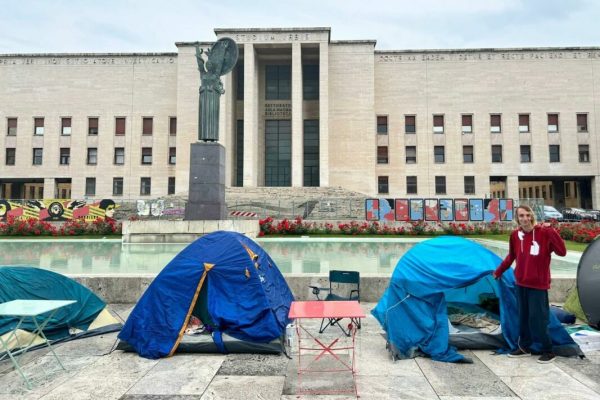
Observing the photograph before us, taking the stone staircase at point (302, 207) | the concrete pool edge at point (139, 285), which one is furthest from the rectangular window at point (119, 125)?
the concrete pool edge at point (139, 285)

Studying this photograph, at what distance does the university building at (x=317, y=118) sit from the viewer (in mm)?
43719

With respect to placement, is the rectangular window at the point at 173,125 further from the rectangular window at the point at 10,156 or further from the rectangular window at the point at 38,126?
the rectangular window at the point at 10,156

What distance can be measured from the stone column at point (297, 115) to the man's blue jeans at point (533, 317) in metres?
36.6

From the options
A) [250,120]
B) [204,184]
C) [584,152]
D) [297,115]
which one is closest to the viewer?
[204,184]

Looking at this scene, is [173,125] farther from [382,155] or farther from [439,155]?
[439,155]

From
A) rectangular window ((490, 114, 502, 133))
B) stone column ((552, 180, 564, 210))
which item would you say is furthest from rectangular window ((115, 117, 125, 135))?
stone column ((552, 180, 564, 210))

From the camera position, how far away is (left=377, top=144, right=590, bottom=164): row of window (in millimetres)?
44969

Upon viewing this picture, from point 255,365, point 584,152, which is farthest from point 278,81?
point 255,365

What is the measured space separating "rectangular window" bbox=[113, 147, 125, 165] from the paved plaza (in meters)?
44.8

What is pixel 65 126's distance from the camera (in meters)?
47.3

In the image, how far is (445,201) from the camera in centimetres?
2964

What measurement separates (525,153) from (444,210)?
890 inches

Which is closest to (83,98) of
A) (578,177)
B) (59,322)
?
(59,322)

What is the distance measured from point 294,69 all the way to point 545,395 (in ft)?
137
